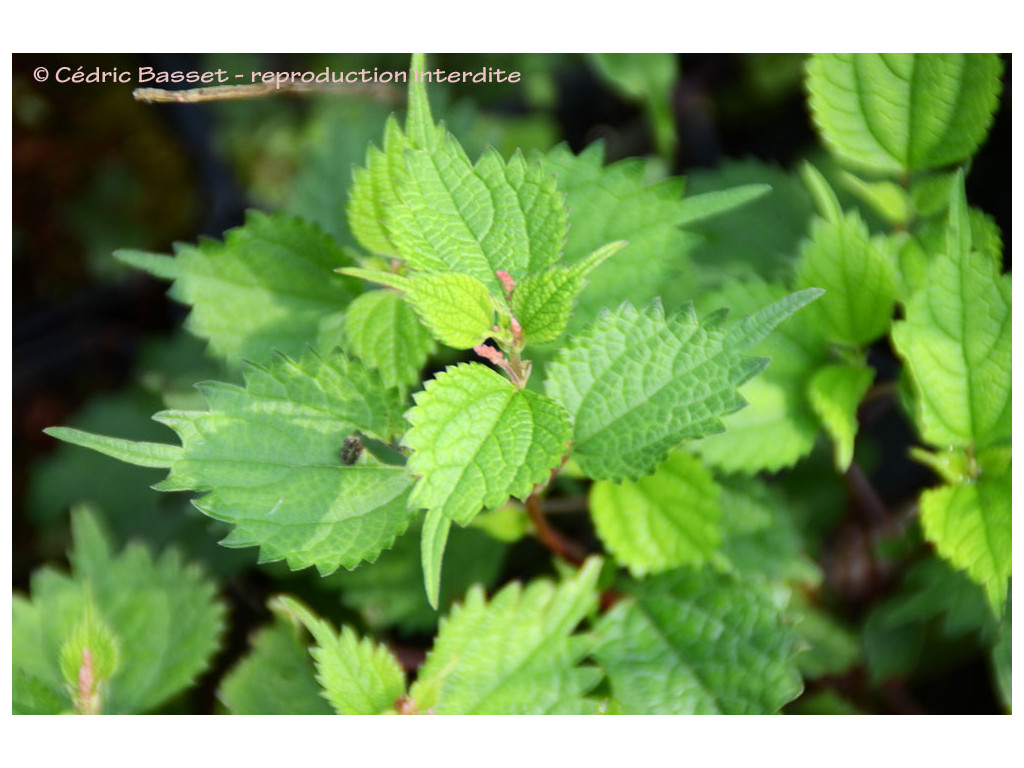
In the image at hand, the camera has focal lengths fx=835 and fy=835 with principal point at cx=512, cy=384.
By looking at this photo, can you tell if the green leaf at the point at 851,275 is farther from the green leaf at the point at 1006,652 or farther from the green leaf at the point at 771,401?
the green leaf at the point at 1006,652

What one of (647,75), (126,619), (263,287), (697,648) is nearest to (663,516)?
(697,648)

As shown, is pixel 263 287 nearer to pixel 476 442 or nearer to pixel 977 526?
pixel 476 442

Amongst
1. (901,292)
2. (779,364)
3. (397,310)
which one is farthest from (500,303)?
(901,292)

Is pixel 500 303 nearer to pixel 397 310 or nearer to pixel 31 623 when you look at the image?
pixel 397 310

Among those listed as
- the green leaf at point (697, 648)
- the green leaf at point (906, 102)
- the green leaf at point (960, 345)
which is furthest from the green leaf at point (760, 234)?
the green leaf at point (697, 648)

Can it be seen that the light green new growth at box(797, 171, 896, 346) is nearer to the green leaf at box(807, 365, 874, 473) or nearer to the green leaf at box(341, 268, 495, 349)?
the green leaf at box(807, 365, 874, 473)

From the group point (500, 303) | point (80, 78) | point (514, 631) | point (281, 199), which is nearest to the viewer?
point (500, 303)
